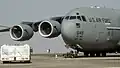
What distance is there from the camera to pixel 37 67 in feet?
82.0

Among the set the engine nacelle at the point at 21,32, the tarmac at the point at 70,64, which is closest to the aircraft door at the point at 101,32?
the engine nacelle at the point at 21,32

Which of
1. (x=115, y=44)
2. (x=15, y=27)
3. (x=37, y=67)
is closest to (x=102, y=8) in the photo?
(x=115, y=44)

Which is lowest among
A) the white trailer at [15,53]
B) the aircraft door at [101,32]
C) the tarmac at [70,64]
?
the tarmac at [70,64]

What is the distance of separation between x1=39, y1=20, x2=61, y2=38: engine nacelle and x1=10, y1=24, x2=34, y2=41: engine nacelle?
2.23 metres

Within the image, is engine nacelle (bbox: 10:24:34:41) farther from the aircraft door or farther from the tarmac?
the tarmac

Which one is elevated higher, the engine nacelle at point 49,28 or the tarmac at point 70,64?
the engine nacelle at point 49,28

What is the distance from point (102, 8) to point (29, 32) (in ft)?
32.5

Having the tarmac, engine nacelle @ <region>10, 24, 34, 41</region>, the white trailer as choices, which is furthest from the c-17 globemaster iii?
the white trailer

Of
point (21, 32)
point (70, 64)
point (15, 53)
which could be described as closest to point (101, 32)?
point (21, 32)

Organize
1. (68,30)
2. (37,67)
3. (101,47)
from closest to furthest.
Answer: (37,67), (68,30), (101,47)

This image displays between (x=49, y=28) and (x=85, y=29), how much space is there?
5.14m

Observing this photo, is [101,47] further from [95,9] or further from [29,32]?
[29,32]

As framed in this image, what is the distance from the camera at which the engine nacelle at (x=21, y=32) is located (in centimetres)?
4381

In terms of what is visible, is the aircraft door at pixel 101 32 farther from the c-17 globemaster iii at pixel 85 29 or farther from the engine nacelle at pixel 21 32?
the engine nacelle at pixel 21 32
